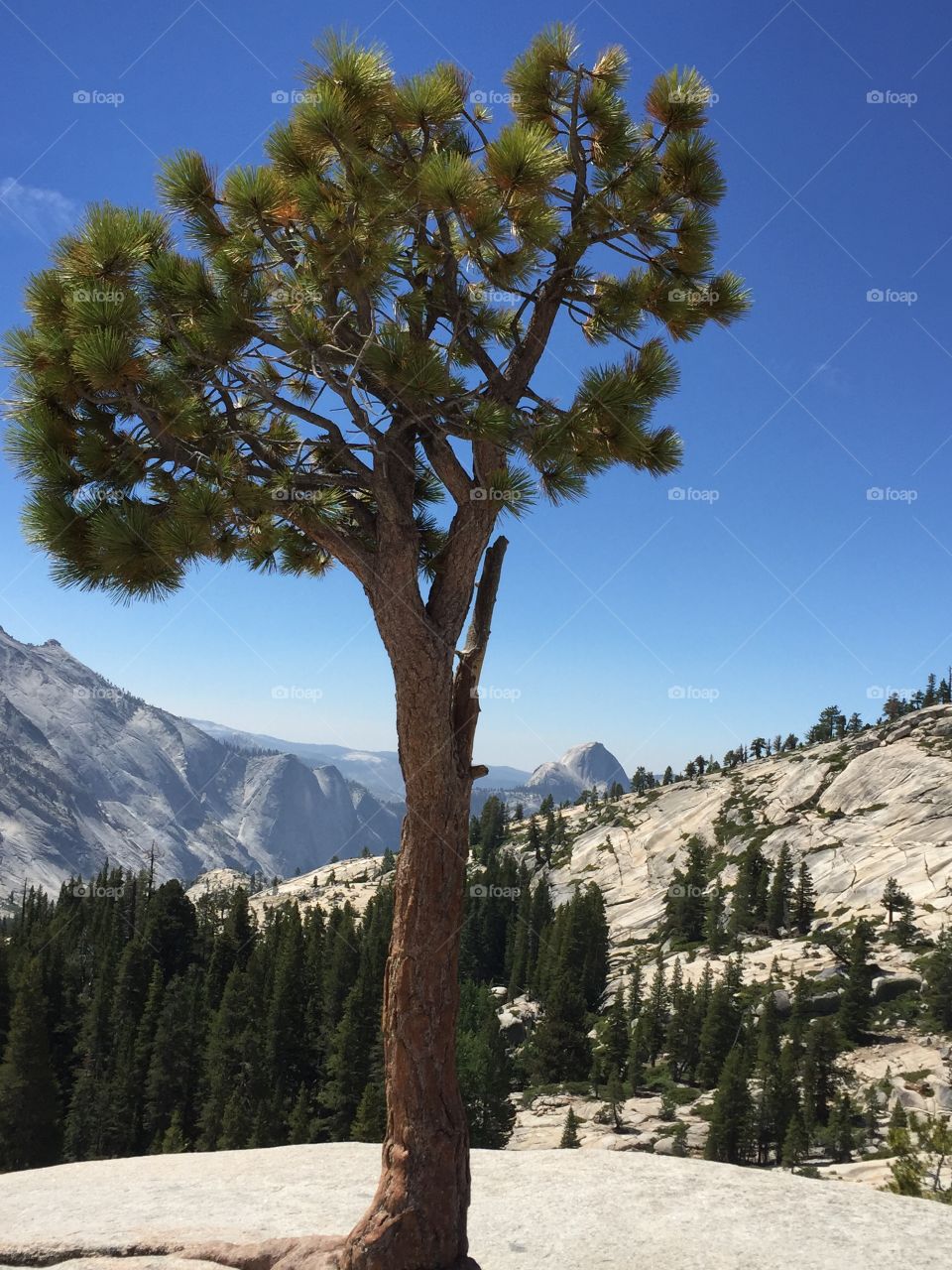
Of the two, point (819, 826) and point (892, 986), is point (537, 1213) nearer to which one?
point (892, 986)

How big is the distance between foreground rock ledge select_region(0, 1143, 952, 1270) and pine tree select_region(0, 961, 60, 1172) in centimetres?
3705

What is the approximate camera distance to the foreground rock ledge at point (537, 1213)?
968 centimetres

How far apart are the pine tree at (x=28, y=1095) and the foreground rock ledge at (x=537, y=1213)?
37.1 m

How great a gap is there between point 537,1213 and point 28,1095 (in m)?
45.6

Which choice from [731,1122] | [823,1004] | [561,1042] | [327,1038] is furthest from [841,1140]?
[327,1038]

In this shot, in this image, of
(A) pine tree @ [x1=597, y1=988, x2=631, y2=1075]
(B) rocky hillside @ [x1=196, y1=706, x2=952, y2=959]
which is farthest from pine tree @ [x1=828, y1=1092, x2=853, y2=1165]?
(B) rocky hillside @ [x1=196, y1=706, x2=952, y2=959]

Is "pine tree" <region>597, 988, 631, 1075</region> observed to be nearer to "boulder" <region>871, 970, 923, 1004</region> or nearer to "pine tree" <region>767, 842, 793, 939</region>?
"boulder" <region>871, 970, 923, 1004</region>

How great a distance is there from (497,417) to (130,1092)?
5633cm

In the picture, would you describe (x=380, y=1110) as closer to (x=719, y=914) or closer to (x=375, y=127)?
(x=375, y=127)

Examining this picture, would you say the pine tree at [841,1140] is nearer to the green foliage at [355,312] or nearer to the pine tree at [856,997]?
the pine tree at [856,997]

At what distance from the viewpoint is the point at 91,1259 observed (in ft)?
31.0

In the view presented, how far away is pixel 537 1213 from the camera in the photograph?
11328 millimetres

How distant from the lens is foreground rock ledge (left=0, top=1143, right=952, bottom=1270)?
9680 mm

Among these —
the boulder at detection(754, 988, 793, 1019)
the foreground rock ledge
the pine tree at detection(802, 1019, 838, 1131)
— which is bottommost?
the pine tree at detection(802, 1019, 838, 1131)
